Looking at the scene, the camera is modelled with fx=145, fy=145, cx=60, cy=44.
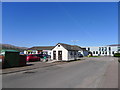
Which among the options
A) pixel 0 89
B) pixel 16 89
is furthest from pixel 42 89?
Result: pixel 0 89

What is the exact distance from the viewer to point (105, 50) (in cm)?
8738

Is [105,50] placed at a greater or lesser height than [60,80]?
lesser

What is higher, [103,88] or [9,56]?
[9,56]

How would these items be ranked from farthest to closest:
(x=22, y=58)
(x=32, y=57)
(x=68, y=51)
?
(x=68, y=51), (x=32, y=57), (x=22, y=58)

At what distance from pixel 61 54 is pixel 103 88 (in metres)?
27.2

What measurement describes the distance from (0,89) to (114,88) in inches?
236

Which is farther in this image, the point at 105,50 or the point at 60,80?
the point at 105,50

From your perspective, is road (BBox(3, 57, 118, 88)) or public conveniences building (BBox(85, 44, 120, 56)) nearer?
road (BBox(3, 57, 118, 88))

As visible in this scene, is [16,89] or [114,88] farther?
[114,88]

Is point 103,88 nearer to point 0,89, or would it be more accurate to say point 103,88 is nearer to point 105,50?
point 0,89

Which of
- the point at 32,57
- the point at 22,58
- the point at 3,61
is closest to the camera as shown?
the point at 3,61

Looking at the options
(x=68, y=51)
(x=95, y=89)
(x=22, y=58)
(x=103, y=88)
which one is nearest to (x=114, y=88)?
(x=103, y=88)

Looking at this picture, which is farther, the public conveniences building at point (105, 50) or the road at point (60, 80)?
the public conveniences building at point (105, 50)

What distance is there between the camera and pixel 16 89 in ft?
23.8
